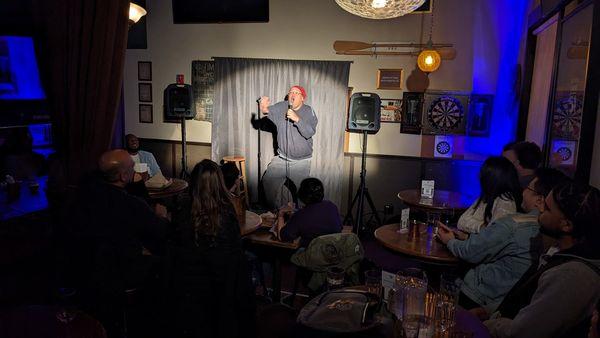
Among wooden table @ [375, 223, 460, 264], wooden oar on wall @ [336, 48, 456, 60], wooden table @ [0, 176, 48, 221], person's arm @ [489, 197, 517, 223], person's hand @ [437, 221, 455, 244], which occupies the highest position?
wooden oar on wall @ [336, 48, 456, 60]

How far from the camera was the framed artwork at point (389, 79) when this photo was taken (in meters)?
5.83

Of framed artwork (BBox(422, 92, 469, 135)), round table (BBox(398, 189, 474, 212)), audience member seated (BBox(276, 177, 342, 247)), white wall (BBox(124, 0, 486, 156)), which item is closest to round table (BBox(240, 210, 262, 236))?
audience member seated (BBox(276, 177, 342, 247))

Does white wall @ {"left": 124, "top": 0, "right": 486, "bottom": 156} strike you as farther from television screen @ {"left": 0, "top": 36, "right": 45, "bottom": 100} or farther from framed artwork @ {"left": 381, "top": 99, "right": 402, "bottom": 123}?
television screen @ {"left": 0, "top": 36, "right": 45, "bottom": 100}

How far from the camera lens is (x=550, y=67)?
13.6 feet

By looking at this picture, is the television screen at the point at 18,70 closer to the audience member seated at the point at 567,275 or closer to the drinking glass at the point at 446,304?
the drinking glass at the point at 446,304

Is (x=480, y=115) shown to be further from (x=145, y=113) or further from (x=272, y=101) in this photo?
(x=145, y=113)

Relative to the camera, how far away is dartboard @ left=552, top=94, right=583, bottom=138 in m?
3.13

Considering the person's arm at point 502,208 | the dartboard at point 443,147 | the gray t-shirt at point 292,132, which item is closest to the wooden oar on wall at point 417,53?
the gray t-shirt at point 292,132

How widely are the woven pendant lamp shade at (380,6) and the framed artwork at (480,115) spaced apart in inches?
124

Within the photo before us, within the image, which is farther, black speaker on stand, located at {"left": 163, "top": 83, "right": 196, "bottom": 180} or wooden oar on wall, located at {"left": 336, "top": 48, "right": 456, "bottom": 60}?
black speaker on stand, located at {"left": 163, "top": 83, "right": 196, "bottom": 180}

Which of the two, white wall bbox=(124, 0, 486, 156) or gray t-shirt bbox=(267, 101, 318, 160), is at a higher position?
white wall bbox=(124, 0, 486, 156)

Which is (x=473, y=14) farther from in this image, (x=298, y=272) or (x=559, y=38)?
(x=298, y=272)

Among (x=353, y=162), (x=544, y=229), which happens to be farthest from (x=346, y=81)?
(x=544, y=229)

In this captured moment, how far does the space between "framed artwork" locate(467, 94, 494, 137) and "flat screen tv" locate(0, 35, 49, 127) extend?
5281mm
